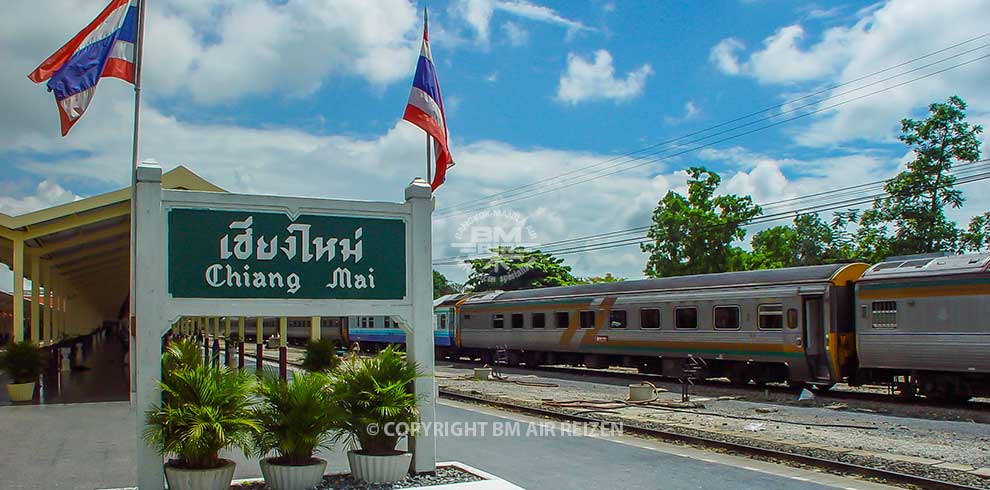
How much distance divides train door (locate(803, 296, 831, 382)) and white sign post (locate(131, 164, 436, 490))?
41.2 ft

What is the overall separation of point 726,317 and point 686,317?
1.40m

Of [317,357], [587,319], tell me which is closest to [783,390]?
[587,319]

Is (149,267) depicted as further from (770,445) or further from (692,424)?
(692,424)

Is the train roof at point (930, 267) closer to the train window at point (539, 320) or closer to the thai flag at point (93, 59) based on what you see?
the train window at point (539, 320)

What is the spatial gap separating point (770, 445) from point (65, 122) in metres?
10.0

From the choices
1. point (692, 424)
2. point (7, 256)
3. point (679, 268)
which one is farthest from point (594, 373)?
point (7, 256)

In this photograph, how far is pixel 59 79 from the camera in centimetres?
912

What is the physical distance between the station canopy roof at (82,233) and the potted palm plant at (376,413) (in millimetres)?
7025

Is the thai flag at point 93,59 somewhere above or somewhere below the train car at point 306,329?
above

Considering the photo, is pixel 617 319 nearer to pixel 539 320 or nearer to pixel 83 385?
pixel 539 320

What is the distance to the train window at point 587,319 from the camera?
84.7 ft

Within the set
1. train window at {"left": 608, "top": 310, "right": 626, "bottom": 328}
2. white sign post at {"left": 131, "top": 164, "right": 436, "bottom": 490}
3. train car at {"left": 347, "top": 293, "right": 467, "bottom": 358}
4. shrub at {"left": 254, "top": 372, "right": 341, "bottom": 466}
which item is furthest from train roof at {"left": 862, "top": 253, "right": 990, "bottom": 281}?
train car at {"left": 347, "top": 293, "right": 467, "bottom": 358}

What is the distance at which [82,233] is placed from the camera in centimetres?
2019

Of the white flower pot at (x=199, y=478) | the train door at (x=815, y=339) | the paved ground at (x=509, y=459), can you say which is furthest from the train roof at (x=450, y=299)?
the white flower pot at (x=199, y=478)
